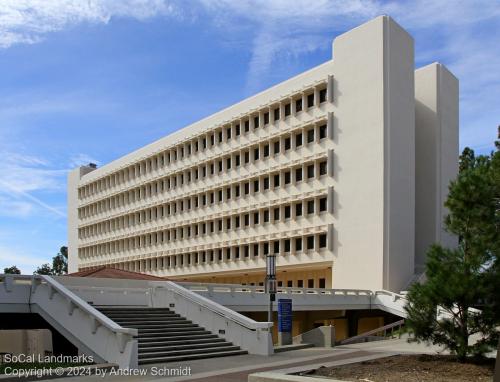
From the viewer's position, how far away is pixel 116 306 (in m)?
21.7

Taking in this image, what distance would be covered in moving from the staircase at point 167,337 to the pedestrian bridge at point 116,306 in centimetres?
36

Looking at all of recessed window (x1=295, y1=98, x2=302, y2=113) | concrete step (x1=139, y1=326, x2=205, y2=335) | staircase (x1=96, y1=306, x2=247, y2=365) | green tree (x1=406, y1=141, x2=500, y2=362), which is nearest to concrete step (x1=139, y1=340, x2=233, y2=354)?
staircase (x1=96, y1=306, x2=247, y2=365)

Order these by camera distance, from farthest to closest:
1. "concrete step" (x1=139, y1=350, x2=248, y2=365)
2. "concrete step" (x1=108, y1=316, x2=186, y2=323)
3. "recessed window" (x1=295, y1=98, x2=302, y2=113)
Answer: "recessed window" (x1=295, y1=98, x2=302, y2=113) < "concrete step" (x1=108, y1=316, x2=186, y2=323) < "concrete step" (x1=139, y1=350, x2=248, y2=365)

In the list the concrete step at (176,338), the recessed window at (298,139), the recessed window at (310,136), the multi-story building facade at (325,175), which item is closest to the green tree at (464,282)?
the concrete step at (176,338)

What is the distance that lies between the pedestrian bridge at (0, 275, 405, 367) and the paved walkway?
3.22ft

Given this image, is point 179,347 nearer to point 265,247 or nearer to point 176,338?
point 176,338

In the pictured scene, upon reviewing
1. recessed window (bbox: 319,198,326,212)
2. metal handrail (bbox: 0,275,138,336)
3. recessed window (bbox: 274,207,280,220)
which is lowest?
metal handrail (bbox: 0,275,138,336)

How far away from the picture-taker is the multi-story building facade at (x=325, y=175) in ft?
136

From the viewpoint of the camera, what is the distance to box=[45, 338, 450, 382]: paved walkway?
45.4 ft

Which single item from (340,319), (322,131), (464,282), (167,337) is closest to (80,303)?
(167,337)

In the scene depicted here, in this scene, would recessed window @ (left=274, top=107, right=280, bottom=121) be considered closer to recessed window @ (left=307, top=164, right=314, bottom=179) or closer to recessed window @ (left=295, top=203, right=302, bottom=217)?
recessed window @ (left=307, top=164, right=314, bottom=179)

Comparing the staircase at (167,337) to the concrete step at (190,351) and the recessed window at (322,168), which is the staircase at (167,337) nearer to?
the concrete step at (190,351)

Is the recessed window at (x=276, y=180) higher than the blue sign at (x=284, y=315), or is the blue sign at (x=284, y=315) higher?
the recessed window at (x=276, y=180)

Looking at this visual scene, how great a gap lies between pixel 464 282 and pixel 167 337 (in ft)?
31.0
